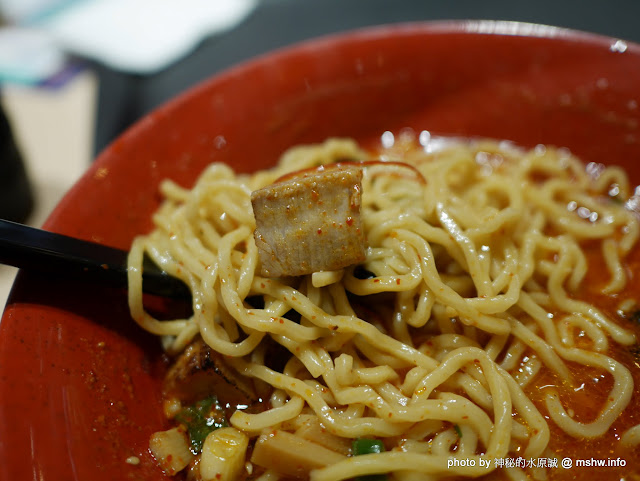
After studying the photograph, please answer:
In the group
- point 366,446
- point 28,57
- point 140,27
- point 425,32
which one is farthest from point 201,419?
point 28,57

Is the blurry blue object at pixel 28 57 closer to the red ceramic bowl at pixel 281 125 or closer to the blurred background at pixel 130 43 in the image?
the blurred background at pixel 130 43

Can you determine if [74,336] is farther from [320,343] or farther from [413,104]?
[413,104]

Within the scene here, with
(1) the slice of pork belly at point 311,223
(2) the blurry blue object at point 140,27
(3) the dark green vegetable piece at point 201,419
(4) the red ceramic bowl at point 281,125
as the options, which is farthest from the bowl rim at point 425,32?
(2) the blurry blue object at point 140,27

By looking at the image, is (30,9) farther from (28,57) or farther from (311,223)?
(311,223)

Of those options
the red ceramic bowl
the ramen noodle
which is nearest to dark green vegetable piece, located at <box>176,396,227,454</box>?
the ramen noodle

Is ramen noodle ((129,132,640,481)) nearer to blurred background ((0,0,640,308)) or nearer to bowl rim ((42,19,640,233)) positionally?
bowl rim ((42,19,640,233))
